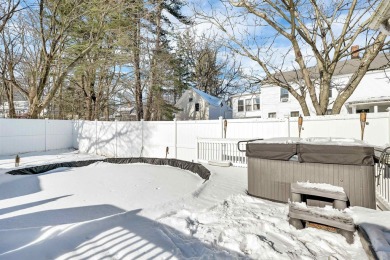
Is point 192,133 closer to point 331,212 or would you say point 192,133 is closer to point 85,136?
point 331,212

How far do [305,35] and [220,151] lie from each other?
14.2 ft

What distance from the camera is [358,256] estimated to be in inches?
79.0

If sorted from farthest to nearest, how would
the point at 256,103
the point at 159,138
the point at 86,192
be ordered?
the point at 256,103
the point at 159,138
the point at 86,192

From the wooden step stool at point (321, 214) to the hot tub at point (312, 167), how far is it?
267mm

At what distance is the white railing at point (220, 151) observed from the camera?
20.9 feet

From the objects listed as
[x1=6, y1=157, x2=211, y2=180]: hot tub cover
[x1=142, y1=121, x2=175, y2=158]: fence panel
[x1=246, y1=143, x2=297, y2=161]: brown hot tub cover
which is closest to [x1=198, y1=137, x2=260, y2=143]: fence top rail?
[x1=6, y1=157, x2=211, y2=180]: hot tub cover

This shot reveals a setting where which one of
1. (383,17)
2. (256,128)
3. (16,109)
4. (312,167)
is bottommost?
(312,167)

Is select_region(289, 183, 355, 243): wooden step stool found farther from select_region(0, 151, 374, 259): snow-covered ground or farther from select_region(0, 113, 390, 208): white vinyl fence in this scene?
select_region(0, 113, 390, 208): white vinyl fence

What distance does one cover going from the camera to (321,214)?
7.81 ft

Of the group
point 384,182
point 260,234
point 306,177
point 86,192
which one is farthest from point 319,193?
point 86,192

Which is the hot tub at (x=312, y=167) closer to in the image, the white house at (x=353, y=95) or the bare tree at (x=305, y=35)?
the bare tree at (x=305, y=35)

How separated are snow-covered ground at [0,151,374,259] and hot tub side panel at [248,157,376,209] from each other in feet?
0.70

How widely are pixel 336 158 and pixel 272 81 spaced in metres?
5.44

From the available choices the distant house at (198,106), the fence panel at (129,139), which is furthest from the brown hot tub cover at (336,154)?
the distant house at (198,106)
